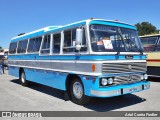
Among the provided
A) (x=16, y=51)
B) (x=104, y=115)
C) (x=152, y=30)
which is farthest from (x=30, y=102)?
(x=152, y=30)

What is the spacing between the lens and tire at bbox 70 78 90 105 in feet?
24.7

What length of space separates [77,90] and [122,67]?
1.71 m

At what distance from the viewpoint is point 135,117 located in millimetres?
6355

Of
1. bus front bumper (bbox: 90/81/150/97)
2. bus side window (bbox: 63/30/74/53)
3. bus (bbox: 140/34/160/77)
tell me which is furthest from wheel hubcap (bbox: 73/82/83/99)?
bus (bbox: 140/34/160/77)

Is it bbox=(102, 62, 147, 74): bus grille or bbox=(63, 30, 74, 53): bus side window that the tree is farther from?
bbox=(63, 30, 74, 53): bus side window

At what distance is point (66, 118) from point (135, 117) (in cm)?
190

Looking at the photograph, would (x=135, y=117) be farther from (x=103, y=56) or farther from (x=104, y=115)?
(x=103, y=56)

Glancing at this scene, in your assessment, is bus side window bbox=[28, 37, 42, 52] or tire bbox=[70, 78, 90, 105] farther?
bus side window bbox=[28, 37, 42, 52]

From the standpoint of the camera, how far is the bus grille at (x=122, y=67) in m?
6.83

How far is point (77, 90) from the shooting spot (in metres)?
7.80

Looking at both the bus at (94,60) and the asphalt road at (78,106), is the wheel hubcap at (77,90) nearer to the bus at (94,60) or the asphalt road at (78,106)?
the bus at (94,60)

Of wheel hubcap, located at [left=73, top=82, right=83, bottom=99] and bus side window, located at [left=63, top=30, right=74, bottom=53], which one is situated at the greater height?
bus side window, located at [left=63, top=30, right=74, bottom=53]

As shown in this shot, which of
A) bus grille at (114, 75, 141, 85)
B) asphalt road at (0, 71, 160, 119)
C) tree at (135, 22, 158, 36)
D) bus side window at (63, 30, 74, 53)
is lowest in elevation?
asphalt road at (0, 71, 160, 119)

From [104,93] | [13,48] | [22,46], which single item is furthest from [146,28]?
[104,93]
